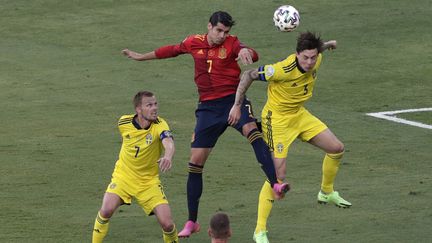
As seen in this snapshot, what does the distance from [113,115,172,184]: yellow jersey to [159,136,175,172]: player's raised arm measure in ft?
1.12

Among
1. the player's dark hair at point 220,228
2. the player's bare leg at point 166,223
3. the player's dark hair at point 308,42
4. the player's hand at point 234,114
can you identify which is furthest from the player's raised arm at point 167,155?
the player's dark hair at point 220,228

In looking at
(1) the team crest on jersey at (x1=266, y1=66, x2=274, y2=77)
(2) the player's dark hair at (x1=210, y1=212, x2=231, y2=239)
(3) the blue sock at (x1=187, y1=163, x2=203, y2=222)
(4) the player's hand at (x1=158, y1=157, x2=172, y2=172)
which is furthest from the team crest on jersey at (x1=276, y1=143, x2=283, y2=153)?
(2) the player's dark hair at (x1=210, y1=212, x2=231, y2=239)

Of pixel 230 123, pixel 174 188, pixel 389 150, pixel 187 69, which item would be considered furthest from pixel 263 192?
pixel 187 69

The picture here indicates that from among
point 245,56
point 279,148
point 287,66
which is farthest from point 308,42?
point 279,148

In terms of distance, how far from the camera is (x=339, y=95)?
25.0m

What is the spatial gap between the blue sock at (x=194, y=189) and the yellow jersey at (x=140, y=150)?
1216 mm

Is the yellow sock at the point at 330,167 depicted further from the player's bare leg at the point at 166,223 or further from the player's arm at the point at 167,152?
the player's arm at the point at 167,152

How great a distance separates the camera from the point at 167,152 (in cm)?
1351

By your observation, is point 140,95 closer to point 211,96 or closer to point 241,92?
point 241,92

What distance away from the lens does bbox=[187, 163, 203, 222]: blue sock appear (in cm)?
1558

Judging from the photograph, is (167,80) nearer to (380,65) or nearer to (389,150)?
(380,65)

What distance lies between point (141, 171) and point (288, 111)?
2.40m

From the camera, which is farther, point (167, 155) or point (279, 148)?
point (279, 148)

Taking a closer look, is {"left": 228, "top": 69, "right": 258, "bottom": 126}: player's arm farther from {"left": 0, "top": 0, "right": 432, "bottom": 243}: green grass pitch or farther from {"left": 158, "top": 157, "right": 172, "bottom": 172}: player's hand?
{"left": 158, "top": 157, "right": 172, "bottom": 172}: player's hand
